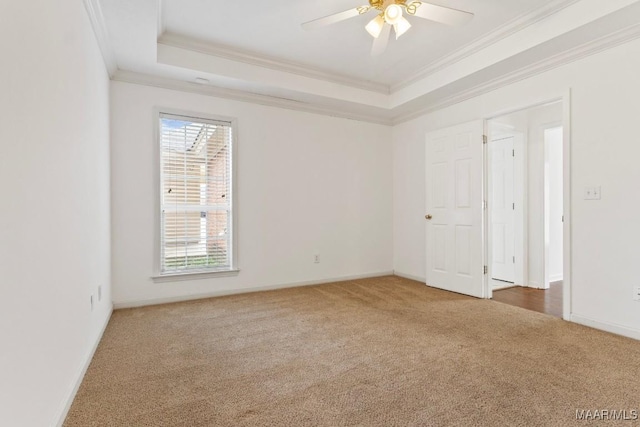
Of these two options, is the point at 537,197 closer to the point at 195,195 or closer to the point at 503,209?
the point at 503,209

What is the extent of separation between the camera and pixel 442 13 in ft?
8.04

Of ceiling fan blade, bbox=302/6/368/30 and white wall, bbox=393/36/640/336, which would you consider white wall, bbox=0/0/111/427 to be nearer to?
ceiling fan blade, bbox=302/6/368/30

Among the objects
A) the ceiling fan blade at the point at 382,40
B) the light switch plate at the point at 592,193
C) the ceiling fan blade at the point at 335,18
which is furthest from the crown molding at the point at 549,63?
the ceiling fan blade at the point at 335,18

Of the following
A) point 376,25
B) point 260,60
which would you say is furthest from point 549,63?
point 260,60

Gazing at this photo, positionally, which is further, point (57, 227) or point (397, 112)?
point (397, 112)

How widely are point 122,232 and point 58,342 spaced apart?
218cm

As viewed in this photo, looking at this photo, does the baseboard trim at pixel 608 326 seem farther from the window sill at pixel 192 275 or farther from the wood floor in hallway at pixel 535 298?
the window sill at pixel 192 275

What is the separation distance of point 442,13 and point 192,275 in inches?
141

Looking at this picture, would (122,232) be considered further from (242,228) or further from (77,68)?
(77,68)

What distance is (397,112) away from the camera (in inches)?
195

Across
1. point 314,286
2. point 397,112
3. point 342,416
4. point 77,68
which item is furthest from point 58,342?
point 397,112

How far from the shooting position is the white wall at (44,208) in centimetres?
114

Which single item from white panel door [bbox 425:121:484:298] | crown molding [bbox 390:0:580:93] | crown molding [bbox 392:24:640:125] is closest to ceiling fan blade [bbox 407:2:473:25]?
crown molding [bbox 390:0:580:93]

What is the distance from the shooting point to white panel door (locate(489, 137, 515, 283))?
189 inches
